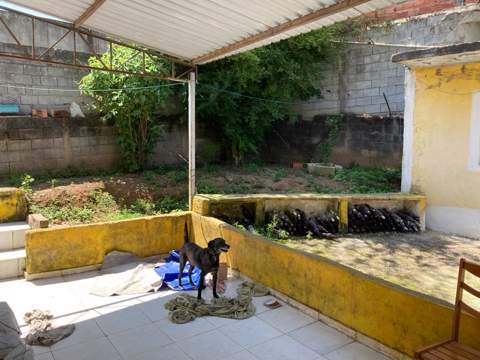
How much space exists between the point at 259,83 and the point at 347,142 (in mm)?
3320

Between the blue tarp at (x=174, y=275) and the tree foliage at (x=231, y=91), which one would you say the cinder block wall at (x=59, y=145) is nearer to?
the tree foliage at (x=231, y=91)

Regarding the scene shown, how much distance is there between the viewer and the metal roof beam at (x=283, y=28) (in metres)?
4.41

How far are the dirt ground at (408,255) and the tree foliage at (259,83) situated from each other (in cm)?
545

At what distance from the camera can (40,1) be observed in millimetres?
6008

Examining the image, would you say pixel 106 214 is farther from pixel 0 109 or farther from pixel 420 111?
pixel 420 111

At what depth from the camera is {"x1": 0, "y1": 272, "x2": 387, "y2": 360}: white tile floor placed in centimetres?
429

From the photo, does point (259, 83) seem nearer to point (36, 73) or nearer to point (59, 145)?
point (59, 145)

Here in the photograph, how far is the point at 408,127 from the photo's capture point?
896 centimetres

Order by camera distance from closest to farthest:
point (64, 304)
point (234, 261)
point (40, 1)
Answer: point (64, 304)
point (40, 1)
point (234, 261)

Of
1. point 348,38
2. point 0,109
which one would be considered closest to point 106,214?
point 0,109

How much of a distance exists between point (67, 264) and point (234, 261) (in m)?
2.62

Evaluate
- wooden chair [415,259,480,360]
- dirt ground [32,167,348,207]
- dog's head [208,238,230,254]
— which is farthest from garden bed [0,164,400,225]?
wooden chair [415,259,480,360]

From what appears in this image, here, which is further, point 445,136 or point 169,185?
point 169,185

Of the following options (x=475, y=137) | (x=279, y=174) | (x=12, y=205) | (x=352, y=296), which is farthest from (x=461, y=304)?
(x=279, y=174)
